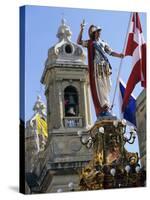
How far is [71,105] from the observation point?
1184 cm

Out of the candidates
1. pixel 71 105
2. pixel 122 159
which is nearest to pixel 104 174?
pixel 122 159

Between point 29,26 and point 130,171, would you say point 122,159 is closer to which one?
point 130,171

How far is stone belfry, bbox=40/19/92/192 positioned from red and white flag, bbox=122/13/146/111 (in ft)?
2.85

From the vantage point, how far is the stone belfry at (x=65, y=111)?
11594mm

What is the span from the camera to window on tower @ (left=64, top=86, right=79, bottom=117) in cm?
1180

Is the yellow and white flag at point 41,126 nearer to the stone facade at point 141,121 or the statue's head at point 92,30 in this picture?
the statue's head at point 92,30

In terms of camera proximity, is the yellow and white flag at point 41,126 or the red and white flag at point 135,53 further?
the red and white flag at point 135,53

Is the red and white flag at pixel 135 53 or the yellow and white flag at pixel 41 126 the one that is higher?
the red and white flag at pixel 135 53

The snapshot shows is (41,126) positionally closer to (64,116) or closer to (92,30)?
(64,116)

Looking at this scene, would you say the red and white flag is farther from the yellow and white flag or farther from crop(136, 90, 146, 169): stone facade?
the yellow and white flag

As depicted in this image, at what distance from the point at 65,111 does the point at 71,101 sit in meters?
0.21

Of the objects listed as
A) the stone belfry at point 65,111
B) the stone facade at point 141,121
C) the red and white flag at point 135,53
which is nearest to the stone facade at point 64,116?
the stone belfry at point 65,111

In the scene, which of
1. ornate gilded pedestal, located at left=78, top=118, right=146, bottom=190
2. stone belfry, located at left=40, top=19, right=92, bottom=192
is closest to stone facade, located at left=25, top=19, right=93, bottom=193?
stone belfry, located at left=40, top=19, right=92, bottom=192

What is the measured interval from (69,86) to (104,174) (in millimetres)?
1588
